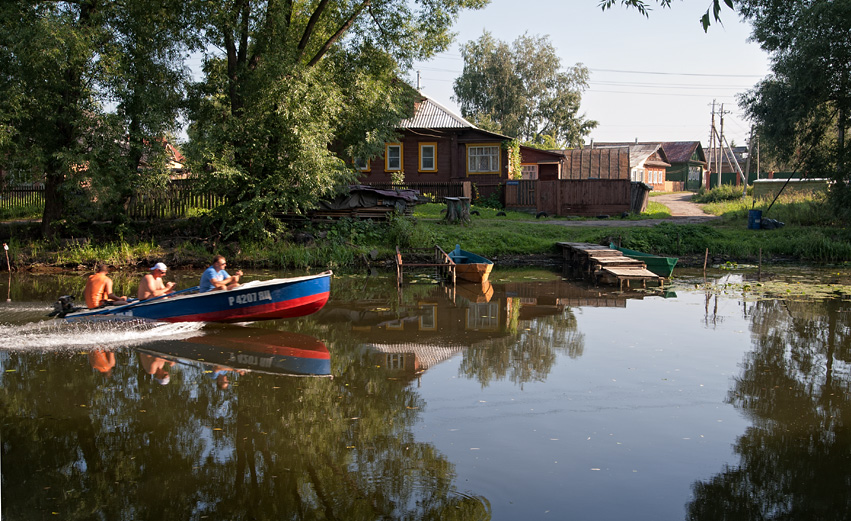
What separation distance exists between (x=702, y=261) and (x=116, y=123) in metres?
19.1

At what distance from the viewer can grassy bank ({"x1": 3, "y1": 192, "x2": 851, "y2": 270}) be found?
21734 mm

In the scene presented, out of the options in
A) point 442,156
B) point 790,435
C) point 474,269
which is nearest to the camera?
point 790,435

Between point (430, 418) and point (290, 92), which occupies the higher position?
point (290, 92)

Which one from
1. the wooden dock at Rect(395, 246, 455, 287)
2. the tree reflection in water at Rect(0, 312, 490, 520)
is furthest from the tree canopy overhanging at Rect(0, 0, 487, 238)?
the tree reflection in water at Rect(0, 312, 490, 520)

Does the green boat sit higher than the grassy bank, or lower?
lower

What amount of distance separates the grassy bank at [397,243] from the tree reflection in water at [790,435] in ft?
37.0

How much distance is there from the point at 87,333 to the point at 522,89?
49.8 meters

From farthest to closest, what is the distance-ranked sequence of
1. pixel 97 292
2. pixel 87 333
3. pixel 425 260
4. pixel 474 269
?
pixel 425 260, pixel 474 269, pixel 97 292, pixel 87 333

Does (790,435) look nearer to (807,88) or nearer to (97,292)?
(97,292)

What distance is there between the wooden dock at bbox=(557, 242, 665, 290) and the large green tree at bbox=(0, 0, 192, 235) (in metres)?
13.8

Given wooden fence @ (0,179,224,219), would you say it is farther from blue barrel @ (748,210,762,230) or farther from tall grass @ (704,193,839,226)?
tall grass @ (704,193,839,226)

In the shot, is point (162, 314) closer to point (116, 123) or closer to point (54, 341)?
point (54, 341)

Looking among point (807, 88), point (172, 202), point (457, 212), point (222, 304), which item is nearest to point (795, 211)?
point (807, 88)

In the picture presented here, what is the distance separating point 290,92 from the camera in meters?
20.5
